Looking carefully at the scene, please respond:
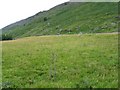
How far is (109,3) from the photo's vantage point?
186 metres

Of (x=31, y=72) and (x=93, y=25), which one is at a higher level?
(x=31, y=72)

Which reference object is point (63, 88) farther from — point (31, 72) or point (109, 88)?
point (31, 72)

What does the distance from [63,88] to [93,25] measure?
5174 inches

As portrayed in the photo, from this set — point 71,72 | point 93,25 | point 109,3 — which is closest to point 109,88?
point 71,72

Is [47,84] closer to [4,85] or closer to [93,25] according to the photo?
[4,85]

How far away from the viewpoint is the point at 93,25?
147 metres

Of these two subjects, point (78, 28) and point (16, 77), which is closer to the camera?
point (16, 77)

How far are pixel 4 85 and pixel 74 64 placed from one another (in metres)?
8.21

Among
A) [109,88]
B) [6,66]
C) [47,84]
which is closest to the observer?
[109,88]

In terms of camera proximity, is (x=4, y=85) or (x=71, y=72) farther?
(x=71, y=72)

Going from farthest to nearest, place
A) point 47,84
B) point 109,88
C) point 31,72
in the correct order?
point 31,72 < point 47,84 < point 109,88

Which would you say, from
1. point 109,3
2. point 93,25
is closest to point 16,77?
point 93,25

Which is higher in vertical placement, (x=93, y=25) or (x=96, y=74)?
(x=96, y=74)

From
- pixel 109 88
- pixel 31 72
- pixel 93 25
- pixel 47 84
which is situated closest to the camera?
pixel 109 88
